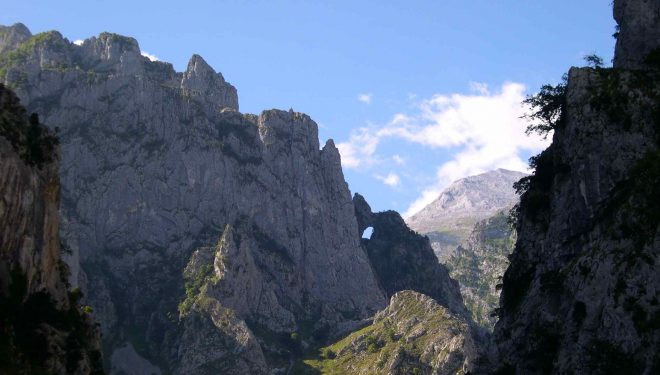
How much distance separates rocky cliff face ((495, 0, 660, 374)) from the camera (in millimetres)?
78875

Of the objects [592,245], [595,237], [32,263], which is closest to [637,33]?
[595,237]

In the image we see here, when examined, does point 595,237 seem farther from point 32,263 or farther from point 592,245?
point 32,263

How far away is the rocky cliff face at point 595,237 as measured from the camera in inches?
3105

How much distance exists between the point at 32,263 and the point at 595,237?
65.8 metres

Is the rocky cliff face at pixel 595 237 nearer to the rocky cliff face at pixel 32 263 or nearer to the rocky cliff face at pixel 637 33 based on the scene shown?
the rocky cliff face at pixel 637 33

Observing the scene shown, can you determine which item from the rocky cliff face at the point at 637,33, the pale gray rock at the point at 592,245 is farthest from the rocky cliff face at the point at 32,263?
the rocky cliff face at the point at 637,33

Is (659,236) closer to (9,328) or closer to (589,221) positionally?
(589,221)

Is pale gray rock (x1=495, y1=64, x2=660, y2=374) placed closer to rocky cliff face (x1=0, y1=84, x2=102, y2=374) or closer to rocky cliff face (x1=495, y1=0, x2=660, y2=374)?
rocky cliff face (x1=495, y1=0, x2=660, y2=374)

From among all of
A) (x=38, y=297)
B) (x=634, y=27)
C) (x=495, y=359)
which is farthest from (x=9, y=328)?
(x=634, y=27)

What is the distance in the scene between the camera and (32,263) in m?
101

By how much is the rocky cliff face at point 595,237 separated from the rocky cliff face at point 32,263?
53.9m

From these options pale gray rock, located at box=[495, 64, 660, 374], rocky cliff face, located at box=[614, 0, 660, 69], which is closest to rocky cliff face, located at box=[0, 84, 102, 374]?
pale gray rock, located at box=[495, 64, 660, 374]

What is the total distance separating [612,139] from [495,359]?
100 ft

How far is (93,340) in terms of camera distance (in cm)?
12044
